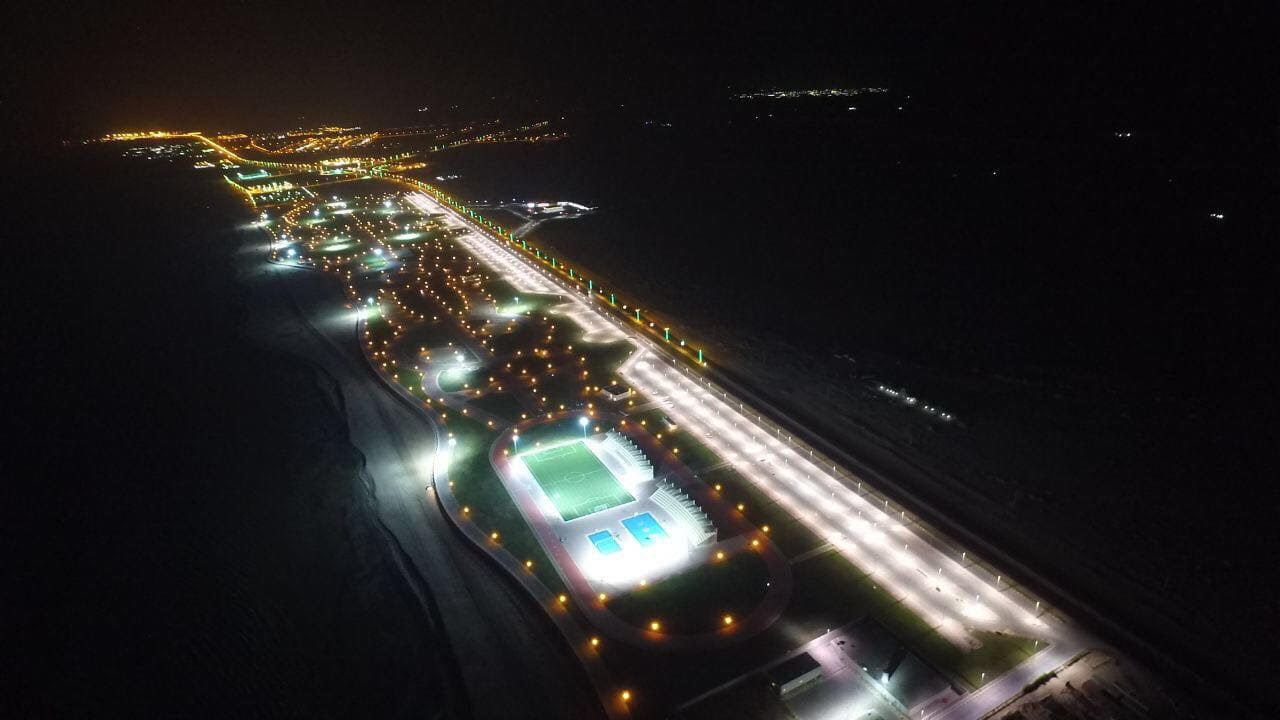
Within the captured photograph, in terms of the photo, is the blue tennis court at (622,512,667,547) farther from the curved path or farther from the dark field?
the dark field

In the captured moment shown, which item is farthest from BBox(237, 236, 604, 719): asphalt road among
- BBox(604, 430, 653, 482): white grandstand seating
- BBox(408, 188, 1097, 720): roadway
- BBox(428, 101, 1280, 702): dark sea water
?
BBox(428, 101, 1280, 702): dark sea water

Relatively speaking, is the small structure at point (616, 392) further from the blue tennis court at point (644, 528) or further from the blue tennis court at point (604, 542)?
the blue tennis court at point (604, 542)

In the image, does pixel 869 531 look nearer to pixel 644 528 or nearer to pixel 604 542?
pixel 644 528

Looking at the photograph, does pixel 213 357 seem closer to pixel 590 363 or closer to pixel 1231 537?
pixel 590 363

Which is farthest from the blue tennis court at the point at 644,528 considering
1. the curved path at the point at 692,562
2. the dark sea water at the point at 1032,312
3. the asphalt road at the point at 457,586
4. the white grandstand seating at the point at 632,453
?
the dark sea water at the point at 1032,312

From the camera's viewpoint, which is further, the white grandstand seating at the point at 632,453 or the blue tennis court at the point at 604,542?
the white grandstand seating at the point at 632,453

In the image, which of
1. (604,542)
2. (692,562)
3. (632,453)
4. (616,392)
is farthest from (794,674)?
(616,392)
